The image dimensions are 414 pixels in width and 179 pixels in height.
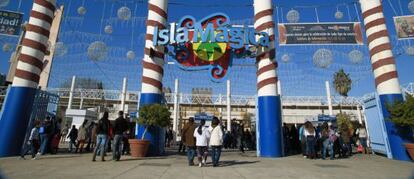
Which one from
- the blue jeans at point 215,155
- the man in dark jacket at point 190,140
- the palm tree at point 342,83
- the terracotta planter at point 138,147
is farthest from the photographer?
the palm tree at point 342,83

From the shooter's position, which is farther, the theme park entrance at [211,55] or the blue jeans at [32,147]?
the theme park entrance at [211,55]

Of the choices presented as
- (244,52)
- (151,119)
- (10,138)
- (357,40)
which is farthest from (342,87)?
(10,138)

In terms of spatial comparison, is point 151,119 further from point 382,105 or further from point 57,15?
point 57,15

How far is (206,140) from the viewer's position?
8.05 m

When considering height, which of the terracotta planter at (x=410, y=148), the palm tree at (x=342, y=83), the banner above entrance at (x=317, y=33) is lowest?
the terracotta planter at (x=410, y=148)

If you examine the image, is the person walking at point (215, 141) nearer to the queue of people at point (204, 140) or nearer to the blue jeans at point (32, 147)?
the queue of people at point (204, 140)

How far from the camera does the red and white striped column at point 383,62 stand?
412 inches

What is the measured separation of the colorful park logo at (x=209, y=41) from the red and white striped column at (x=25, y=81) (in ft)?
17.2

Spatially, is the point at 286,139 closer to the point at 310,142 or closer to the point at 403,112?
the point at 310,142

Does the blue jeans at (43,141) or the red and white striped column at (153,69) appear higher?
the red and white striped column at (153,69)

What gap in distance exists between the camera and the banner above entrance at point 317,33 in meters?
13.7

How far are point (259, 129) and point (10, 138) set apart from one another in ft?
35.2

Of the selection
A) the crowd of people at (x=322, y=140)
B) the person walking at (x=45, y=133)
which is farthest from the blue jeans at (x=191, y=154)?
the person walking at (x=45, y=133)

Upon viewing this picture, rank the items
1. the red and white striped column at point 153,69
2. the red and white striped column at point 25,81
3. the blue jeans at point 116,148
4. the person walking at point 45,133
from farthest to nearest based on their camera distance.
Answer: the red and white striped column at point 153,69, the person walking at point 45,133, the red and white striped column at point 25,81, the blue jeans at point 116,148
